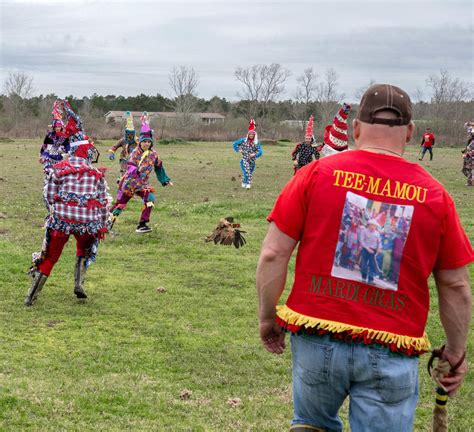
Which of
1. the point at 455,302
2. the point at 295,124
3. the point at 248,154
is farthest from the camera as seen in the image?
the point at 295,124

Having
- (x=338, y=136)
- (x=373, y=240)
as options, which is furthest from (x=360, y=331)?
(x=338, y=136)

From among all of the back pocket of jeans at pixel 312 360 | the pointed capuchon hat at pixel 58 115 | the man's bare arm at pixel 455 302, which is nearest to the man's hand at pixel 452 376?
the man's bare arm at pixel 455 302

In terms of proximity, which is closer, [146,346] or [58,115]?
[146,346]

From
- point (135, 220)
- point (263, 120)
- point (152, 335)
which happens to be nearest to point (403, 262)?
point (152, 335)

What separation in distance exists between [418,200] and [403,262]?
26 centimetres

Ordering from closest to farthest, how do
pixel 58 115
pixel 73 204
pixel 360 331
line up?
pixel 360 331
pixel 73 204
pixel 58 115

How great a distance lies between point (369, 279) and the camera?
292 cm

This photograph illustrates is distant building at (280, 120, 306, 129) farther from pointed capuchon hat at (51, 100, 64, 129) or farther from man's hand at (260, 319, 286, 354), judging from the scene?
man's hand at (260, 319, 286, 354)

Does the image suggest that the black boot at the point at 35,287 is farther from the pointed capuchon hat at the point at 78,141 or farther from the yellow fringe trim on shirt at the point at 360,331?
the yellow fringe trim on shirt at the point at 360,331

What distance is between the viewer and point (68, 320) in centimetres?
734

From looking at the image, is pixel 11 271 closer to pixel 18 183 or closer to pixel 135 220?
pixel 135 220

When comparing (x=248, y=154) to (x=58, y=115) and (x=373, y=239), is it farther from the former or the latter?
(x=373, y=239)

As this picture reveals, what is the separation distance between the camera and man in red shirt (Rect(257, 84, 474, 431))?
2.88 meters

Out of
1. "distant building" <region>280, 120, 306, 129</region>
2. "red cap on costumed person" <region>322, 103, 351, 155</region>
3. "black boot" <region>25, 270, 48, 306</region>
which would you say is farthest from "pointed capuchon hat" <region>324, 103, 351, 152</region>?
"distant building" <region>280, 120, 306, 129</region>
